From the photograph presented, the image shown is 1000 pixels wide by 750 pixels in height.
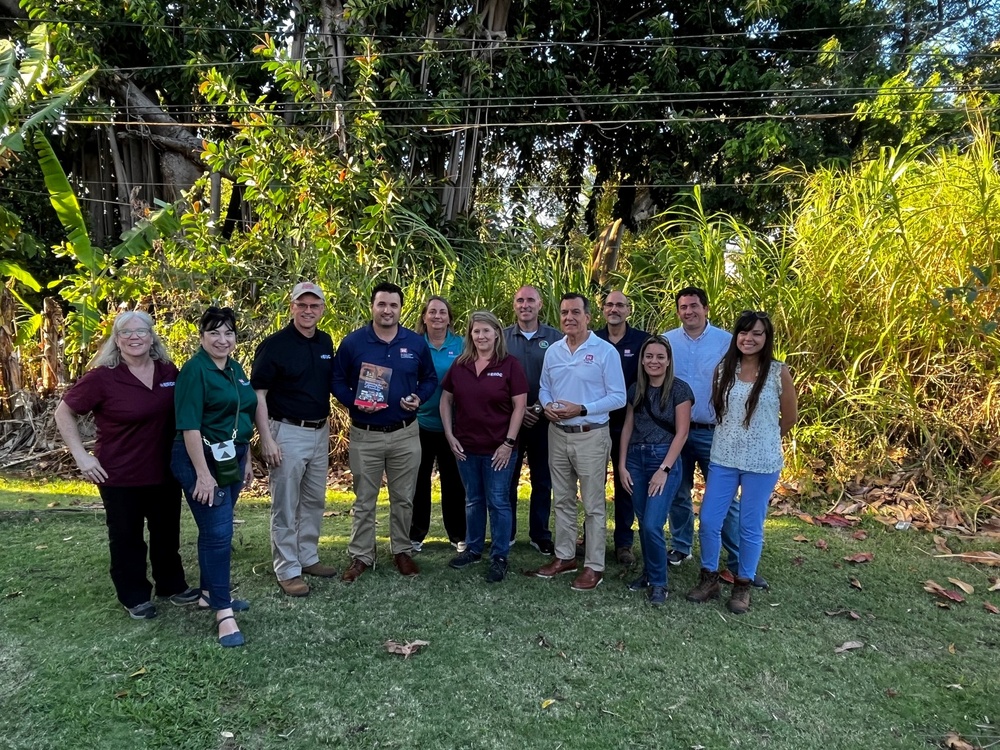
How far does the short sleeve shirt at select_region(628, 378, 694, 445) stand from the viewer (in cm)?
388

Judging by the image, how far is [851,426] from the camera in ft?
19.8

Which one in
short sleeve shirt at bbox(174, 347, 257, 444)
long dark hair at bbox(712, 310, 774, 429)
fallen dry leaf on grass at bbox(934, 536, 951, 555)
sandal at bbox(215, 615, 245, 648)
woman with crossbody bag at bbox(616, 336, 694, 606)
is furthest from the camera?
fallen dry leaf on grass at bbox(934, 536, 951, 555)

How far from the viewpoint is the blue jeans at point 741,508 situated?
376cm

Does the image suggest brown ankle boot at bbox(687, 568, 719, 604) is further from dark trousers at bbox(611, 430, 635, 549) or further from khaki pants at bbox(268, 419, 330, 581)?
khaki pants at bbox(268, 419, 330, 581)

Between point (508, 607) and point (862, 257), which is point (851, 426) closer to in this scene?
point (862, 257)

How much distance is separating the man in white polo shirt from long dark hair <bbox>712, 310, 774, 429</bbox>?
1.81 feet

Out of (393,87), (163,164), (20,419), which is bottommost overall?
(20,419)

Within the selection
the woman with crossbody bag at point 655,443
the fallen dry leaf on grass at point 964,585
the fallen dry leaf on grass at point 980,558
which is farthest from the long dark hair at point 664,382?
the fallen dry leaf on grass at point 980,558

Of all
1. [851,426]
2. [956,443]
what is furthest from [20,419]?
[956,443]

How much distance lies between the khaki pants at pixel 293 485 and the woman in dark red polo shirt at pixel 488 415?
0.84 m

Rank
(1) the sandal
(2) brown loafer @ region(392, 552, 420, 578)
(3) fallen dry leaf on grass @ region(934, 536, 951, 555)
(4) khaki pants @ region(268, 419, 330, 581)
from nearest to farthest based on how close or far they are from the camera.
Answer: (1) the sandal < (4) khaki pants @ region(268, 419, 330, 581) < (2) brown loafer @ region(392, 552, 420, 578) < (3) fallen dry leaf on grass @ region(934, 536, 951, 555)

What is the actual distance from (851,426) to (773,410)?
287cm

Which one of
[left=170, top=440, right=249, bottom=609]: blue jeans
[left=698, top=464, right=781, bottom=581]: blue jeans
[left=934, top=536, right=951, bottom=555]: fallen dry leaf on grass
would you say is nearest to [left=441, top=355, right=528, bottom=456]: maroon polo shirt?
[left=698, top=464, right=781, bottom=581]: blue jeans

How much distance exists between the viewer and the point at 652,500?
152 inches
